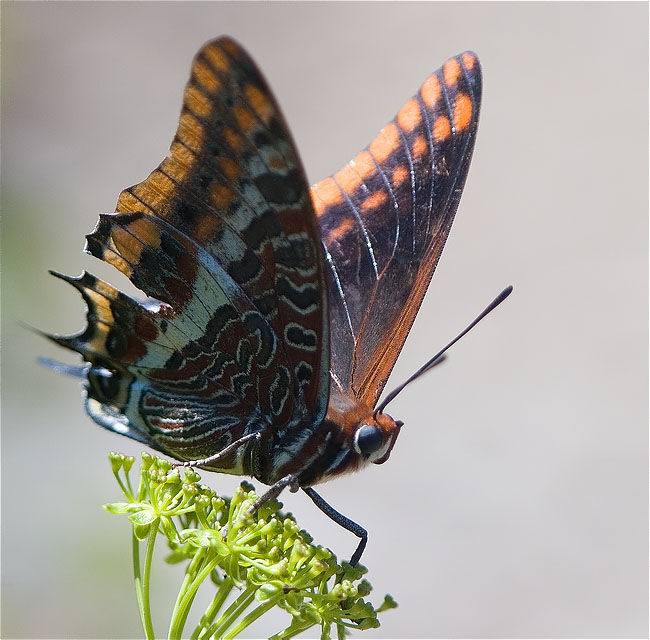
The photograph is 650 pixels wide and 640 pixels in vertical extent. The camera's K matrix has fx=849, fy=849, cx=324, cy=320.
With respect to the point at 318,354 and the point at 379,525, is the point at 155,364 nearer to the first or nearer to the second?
the point at 318,354

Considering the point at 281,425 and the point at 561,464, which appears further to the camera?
the point at 561,464

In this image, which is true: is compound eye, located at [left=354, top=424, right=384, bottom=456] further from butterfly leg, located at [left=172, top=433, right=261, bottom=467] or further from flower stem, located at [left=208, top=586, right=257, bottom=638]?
flower stem, located at [left=208, top=586, right=257, bottom=638]

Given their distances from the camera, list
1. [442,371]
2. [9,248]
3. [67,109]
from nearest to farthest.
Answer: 1. [9,248]
2. [442,371]
3. [67,109]

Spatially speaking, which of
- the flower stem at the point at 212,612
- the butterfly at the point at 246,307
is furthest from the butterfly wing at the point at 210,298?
the flower stem at the point at 212,612

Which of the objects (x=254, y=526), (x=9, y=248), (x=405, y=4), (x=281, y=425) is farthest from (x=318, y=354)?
(x=405, y=4)

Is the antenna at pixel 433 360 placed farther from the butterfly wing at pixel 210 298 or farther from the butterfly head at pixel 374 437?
the butterfly wing at pixel 210 298

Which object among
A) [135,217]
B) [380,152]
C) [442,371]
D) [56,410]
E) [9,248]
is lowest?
[135,217]

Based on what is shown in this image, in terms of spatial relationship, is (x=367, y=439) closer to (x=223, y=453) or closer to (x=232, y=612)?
(x=223, y=453)
